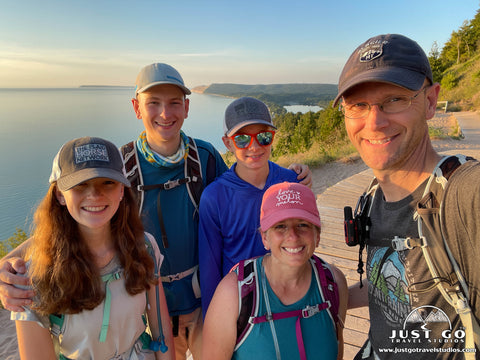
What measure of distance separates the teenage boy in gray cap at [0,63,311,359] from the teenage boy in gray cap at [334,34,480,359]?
3.43 ft

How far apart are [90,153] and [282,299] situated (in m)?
1.36

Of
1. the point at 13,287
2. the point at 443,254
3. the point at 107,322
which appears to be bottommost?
the point at 107,322

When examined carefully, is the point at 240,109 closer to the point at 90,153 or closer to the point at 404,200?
the point at 90,153

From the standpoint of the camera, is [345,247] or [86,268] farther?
[345,247]

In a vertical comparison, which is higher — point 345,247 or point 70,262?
point 70,262

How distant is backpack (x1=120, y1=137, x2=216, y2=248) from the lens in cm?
244

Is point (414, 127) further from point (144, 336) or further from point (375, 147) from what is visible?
point (144, 336)

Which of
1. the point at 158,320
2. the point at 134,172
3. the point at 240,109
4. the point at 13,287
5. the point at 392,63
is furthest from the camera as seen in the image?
the point at 134,172

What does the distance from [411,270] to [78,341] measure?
5.71 feet

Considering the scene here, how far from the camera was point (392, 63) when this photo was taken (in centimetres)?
132

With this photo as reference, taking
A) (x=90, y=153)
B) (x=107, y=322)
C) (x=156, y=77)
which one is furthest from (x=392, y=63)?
(x=107, y=322)

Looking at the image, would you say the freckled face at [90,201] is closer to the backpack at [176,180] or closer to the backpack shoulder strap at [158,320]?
the backpack shoulder strap at [158,320]

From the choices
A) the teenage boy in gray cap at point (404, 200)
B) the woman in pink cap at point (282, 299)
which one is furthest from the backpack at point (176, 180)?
the teenage boy in gray cap at point (404, 200)

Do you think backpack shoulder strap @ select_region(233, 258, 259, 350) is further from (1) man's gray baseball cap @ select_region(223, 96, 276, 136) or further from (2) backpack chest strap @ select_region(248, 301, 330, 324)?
(1) man's gray baseball cap @ select_region(223, 96, 276, 136)
